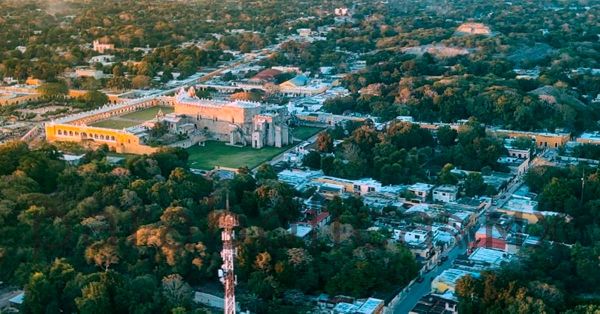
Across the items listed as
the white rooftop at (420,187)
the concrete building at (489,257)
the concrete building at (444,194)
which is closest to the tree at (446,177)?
the white rooftop at (420,187)

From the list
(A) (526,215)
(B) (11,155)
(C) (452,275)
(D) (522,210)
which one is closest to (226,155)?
(B) (11,155)

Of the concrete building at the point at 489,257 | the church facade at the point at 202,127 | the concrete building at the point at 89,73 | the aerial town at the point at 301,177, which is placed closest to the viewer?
the aerial town at the point at 301,177

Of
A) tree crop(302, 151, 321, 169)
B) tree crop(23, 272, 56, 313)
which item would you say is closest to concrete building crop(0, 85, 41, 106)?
tree crop(302, 151, 321, 169)

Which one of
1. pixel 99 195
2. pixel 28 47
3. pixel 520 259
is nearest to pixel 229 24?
pixel 28 47

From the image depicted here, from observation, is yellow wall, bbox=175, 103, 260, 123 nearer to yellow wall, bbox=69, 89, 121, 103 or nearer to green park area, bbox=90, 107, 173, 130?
green park area, bbox=90, 107, 173, 130

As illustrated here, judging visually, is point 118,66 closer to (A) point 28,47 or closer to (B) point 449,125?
(A) point 28,47

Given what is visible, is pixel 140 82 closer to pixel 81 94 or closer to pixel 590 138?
pixel 81 94

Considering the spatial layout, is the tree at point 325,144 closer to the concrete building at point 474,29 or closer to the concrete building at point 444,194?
the concrete building at point 444,194
